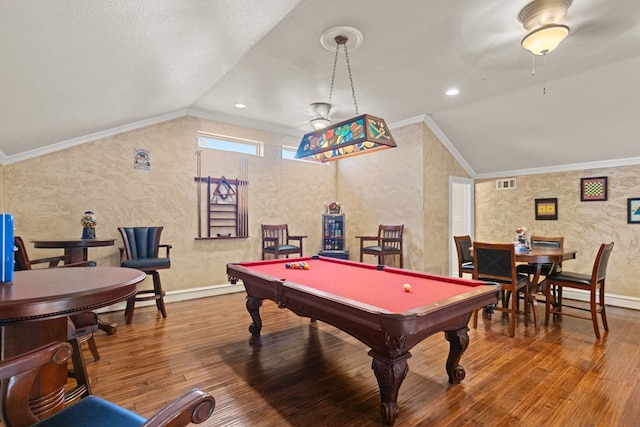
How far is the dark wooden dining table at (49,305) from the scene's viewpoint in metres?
1.11

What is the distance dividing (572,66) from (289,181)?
4368 mm

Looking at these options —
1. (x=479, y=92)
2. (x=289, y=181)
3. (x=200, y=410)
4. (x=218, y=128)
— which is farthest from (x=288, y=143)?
(x=200, y=410)

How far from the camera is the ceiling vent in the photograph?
5739 millimetres

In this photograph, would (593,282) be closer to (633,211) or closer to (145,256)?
(633,211)

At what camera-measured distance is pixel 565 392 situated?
2230mm

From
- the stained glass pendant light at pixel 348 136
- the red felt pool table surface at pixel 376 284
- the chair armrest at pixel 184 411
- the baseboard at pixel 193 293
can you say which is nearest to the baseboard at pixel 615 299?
the red felt pool table surface at pixel 376 284

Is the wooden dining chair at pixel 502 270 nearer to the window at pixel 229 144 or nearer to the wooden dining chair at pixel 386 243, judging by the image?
the wooden dining chair at pixel 386 243

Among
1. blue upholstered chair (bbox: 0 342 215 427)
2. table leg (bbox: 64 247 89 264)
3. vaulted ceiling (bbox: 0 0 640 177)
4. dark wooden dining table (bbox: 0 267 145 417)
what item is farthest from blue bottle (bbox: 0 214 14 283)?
table leg (bbox: 64 247 89 264)

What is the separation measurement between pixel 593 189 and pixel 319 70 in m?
4.43

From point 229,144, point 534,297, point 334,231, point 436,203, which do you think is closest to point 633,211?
point 534,297

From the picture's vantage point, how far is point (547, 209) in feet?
17.3

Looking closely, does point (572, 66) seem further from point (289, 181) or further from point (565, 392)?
point (289, 181)

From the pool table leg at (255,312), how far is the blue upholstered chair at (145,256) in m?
1.36

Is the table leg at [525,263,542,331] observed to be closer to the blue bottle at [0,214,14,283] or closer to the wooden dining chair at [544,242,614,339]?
the wooden dining chair at [544,242,614,339]
